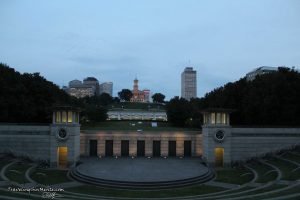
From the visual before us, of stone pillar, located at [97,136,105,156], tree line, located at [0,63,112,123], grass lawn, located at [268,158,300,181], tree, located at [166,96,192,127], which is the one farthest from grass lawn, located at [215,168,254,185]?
tree, located at [166,96,192,127]

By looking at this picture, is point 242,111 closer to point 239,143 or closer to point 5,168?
point 239,143

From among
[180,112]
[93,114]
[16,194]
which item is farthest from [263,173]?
[93,114]

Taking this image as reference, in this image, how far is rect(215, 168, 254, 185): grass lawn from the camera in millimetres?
33525

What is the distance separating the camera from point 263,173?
113ft

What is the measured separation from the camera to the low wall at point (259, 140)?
42.6 metres

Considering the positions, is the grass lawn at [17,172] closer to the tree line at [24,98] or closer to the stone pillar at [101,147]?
the stone pillar at [101,147]

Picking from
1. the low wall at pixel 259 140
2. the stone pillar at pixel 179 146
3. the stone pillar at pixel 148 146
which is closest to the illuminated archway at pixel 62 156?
the stone pillar at pixel 148 146

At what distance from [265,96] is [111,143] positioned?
2330cm

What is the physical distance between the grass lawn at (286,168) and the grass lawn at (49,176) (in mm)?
20083

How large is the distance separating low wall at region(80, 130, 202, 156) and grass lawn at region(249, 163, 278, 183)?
9146 mm

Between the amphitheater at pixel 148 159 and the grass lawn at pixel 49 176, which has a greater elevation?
the amphitheater at pixel 148 159

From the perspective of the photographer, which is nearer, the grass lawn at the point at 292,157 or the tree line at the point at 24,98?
the grass lawn at the point at 292,157

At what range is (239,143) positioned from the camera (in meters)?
42.7

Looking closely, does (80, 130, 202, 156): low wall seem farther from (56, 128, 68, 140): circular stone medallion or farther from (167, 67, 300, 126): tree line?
(56, 128, 68, 140): circular stone medallion
